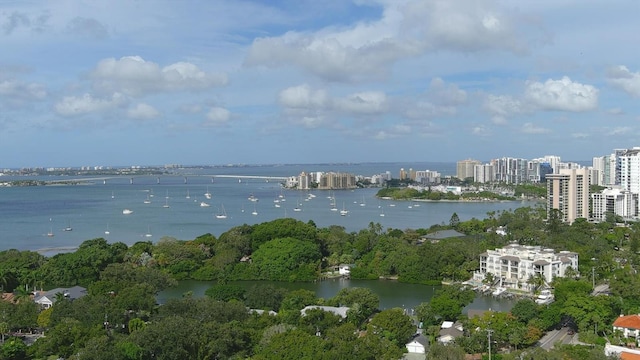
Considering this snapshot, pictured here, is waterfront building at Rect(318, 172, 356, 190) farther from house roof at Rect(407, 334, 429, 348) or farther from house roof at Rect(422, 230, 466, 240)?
house roof at Rect(407, 334, 429, 348)

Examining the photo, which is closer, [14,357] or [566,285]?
[14,357]

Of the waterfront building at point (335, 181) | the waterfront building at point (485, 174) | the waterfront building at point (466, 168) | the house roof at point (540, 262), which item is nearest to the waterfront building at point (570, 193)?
the house roof at point (540, 262)

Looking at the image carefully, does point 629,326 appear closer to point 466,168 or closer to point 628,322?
point 628,322

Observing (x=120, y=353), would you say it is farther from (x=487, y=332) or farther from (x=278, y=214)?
(x=278, y=214)

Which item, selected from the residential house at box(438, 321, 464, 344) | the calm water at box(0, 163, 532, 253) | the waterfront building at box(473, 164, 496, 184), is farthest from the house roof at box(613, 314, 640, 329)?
the waterfront building at box(473, 164, 496, 184)

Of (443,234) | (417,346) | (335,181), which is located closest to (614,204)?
(443,234)

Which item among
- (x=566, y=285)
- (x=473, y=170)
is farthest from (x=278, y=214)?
(x=473, y=170)

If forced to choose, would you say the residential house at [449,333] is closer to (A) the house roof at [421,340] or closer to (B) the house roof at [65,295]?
(A) the house roof at [421,340]
